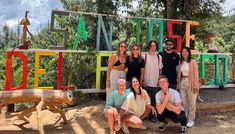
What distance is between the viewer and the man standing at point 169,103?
17.7 feet

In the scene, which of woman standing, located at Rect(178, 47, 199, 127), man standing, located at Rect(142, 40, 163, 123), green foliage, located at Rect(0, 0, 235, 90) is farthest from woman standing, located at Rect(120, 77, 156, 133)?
green foliage, located at Rect(0, 0, 235, 90)

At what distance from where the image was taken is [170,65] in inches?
235

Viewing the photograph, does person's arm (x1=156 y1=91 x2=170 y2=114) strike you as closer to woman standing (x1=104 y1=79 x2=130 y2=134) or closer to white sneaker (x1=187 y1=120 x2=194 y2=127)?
woman standing (x1=104 y1=79 x2=130 y2=134)

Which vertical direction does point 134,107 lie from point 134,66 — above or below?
below

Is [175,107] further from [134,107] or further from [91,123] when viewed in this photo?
[91,123]

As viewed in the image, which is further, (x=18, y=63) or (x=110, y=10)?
(x=18, y=63)

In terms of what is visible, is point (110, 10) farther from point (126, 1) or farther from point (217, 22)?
point (217, 22)

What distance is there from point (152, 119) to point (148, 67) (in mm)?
1019

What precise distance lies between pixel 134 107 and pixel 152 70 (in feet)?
2.80

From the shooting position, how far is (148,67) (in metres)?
5.88

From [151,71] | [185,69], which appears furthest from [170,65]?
[151,71]

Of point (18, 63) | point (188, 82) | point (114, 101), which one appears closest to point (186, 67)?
point (188, 82)

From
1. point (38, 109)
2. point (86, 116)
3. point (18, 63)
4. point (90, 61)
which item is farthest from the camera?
point (18, 63)

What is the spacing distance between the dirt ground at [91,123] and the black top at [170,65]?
35.3 inches
